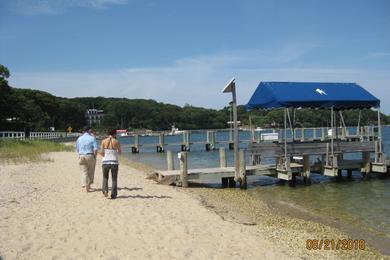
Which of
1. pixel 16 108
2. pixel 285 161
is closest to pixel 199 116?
pixel 16 108

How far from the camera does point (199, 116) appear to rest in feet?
494

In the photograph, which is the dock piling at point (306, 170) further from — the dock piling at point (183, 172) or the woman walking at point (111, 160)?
the woman walking at point (111, 160)

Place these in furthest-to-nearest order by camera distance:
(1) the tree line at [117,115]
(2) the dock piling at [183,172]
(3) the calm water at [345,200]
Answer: (1) the tree line at [117,115]
(2) the dock piling at [183,172]
(3) the calm water at [345,200]

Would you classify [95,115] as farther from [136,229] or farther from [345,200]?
[136,229]

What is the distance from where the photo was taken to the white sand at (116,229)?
7136mm

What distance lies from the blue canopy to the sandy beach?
232 inches

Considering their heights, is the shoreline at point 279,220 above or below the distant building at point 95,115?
below

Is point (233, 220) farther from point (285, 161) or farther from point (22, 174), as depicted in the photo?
point (22, 174)

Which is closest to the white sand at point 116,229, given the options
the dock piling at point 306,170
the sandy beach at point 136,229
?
the sandy beach at point 136,229

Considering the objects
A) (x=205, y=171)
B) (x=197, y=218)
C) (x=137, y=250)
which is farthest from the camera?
(x=205, y=171)

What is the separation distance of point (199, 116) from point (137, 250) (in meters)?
144

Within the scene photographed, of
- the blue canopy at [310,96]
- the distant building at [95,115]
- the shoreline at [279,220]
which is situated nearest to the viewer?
the shoreline at [279,220]

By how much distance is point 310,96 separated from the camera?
18359mm

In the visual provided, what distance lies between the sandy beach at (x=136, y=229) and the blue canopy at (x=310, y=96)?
19.4 ft
